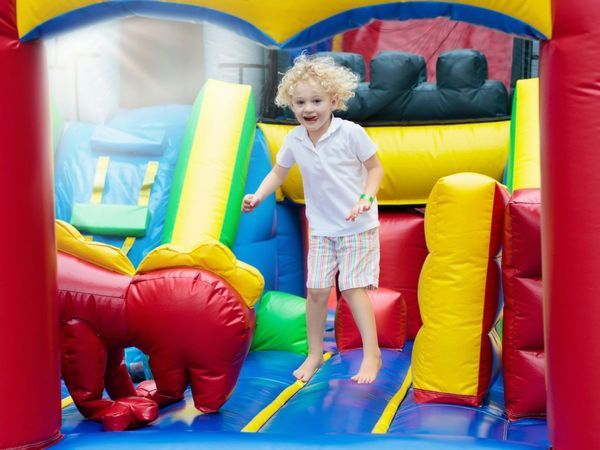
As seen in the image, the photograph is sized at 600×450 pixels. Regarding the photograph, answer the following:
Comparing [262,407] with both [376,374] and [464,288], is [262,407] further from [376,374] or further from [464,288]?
[464,288]

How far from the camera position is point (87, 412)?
222 centimetres

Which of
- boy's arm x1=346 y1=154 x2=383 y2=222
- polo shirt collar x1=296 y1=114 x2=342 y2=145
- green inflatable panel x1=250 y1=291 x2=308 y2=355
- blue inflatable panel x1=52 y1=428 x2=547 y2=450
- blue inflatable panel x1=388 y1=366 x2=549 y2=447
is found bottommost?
green inflatable panel x1=250 y1=291 x2=308 y2=355

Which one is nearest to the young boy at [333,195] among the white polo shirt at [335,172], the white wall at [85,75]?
the white polo shirt at [335,172]

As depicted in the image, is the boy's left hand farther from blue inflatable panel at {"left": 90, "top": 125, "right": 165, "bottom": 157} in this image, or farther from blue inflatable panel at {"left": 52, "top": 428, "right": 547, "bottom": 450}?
blue inflatable panel at {"left": 90, "top": 125, "right": 165, "bottom": 157}

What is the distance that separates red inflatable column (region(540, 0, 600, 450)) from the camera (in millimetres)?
1693

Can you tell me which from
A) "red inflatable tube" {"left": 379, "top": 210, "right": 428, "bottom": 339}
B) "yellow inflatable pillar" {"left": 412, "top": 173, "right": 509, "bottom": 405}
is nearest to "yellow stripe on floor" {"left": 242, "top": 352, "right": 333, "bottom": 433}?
→ "yellow inflatable pillar" {"left": 412, "top": 173, "right": 509, "bottom": 405}

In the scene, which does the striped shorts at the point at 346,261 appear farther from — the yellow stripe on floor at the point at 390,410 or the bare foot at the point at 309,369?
the yellow stripe on floor at the point at 390,410

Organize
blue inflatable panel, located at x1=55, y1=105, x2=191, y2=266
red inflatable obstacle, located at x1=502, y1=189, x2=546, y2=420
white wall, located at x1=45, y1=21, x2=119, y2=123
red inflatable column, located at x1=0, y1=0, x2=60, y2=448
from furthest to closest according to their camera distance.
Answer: white wall, located at x1=45, y1=21, x2=119, y2=123, blue inflatable panel, located at x1=55, y1=105, x2=191, y2=266, red inflatable obstacle, located at x1=502, y1=189, x2=546, y2=420, red inflatable column, located at x1=0, y1=0, x2=60, y2=448

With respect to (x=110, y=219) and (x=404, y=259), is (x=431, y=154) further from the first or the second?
(x=110, y=219)

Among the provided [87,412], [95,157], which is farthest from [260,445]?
[95,157]

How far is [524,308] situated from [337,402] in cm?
54

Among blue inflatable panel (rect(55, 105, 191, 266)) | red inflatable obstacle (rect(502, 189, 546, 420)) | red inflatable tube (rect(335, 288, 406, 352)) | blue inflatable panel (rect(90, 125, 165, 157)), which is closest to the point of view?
red inflatable obstacle (rect(502, 189, 546, 420))

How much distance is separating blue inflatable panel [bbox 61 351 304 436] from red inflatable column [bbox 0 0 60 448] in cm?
24

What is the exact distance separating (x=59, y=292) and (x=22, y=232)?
1.14ft
